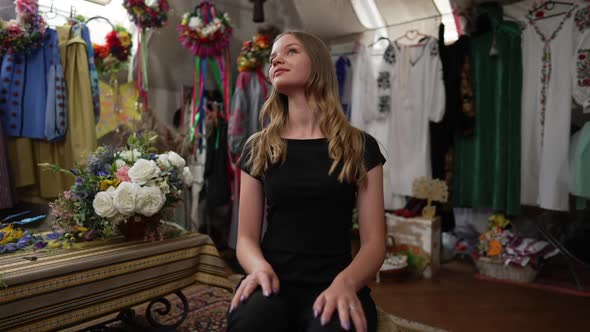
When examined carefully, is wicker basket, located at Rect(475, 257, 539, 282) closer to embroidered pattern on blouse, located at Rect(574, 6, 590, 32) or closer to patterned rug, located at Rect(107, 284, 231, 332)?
embroidered pattern on blouse, located at Rect(574, 6, 590, 32)

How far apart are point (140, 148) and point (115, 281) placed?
633mm

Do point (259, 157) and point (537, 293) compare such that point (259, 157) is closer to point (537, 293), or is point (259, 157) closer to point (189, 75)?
point (537, 293)

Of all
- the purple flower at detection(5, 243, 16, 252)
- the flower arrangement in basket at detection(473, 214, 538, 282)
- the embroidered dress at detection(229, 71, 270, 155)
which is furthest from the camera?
the embroidered dress at detection(229, 71, 270, 155)

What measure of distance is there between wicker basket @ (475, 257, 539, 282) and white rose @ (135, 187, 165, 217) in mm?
2803

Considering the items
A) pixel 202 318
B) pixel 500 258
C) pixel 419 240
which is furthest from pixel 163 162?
pixel 500 258

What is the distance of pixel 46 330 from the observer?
1419 millimetres

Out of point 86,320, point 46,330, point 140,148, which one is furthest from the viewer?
point 140,148

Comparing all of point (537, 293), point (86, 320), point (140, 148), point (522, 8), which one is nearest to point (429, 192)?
point (537, 293)

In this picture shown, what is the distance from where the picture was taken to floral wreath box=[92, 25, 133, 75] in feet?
10.8

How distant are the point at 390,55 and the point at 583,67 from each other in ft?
5.10

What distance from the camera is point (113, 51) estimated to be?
131 inches

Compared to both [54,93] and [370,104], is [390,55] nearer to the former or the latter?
[370,104]

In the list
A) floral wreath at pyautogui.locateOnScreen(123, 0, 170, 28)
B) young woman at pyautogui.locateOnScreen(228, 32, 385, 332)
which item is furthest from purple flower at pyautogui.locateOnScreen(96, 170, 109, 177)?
floral wreath at pyautogui.locateOnScreen(123, 0, 170, 28)

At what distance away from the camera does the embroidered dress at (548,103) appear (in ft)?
10.2
